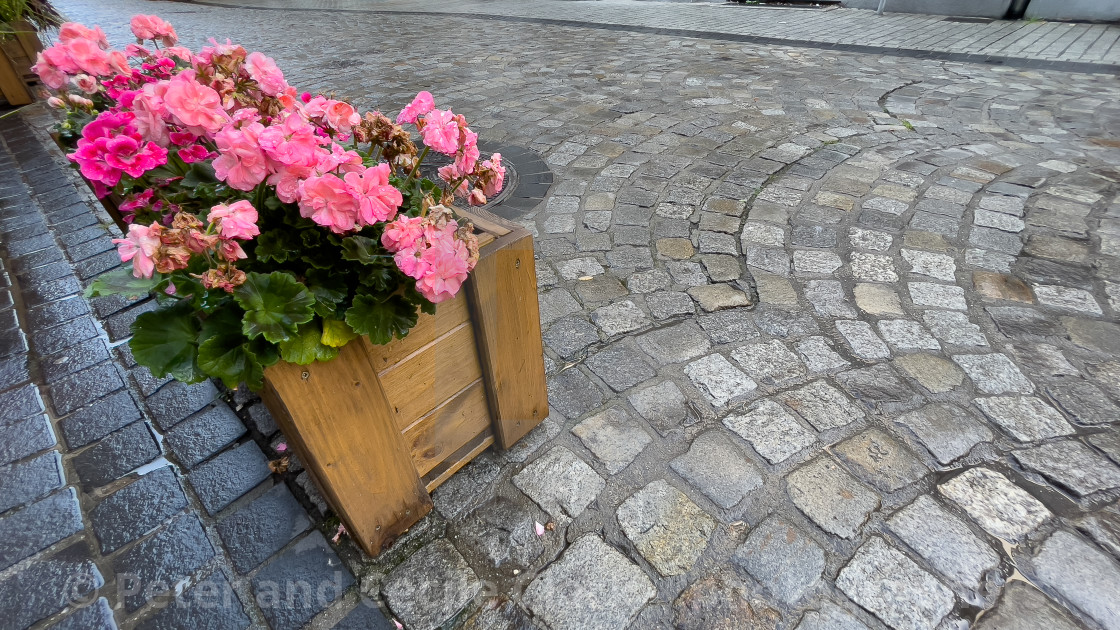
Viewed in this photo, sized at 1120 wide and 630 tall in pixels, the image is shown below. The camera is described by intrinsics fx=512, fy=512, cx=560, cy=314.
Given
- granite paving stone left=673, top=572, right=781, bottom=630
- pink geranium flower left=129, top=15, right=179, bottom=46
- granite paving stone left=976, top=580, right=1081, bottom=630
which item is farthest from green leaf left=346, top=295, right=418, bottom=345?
granite paving stone left=976, top=580, right=1081, bottom=630

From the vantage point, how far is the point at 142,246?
36.4 inches

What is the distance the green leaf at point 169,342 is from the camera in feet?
3.58

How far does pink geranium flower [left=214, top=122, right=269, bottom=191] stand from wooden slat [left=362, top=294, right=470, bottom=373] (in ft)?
1.66

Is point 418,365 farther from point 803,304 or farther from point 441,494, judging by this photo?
point 803,304

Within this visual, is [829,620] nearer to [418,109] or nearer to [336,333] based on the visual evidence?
[336,333]

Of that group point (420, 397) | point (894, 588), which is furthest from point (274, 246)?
point (894, 588)

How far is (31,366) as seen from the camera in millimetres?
2316

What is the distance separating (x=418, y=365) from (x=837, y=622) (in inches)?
56.5

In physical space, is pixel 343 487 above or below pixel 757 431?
above

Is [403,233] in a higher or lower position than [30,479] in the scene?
higher

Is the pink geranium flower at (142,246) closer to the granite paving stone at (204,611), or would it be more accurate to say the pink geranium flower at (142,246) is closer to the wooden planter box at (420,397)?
the wooden planter box at (420,397)

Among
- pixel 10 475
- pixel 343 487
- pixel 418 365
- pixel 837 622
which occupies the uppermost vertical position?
pixel 418 365

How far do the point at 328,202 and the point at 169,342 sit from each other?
482 millimetres

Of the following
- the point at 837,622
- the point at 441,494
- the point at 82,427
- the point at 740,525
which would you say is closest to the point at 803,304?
the point at 740,525
